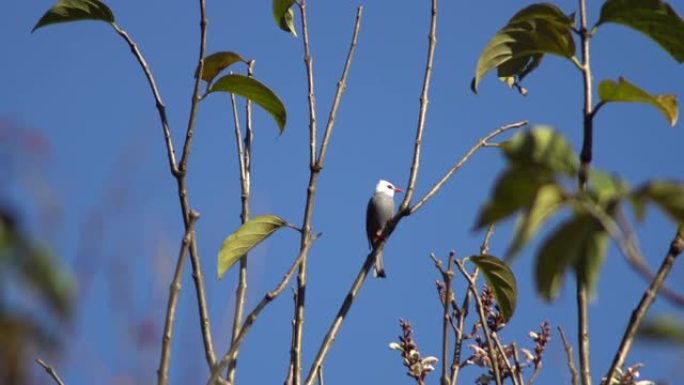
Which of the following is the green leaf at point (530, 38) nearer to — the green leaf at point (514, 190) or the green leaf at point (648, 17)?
the green leaf at point (648, 17)

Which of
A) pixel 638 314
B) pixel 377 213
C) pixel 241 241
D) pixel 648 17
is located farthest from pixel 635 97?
pixel 377 213

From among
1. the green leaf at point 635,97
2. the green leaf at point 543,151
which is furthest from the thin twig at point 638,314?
the green leaf at point 543,151

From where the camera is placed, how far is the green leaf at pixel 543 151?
1.24 m

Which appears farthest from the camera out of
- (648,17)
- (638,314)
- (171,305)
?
(648,17)

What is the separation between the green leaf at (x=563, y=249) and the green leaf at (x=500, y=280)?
1762 mm

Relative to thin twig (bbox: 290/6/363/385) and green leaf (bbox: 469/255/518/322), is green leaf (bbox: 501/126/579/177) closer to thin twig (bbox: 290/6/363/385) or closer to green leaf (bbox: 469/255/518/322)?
thin twig (bbox: 290/6/363/385)

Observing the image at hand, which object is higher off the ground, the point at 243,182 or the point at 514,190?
the point at 243,182

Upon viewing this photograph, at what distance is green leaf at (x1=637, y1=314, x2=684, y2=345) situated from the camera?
42.5 inches

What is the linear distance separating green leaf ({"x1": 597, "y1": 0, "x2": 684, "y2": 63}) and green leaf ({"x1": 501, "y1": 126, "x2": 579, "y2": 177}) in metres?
0.99

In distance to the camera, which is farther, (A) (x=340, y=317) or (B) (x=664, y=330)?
(A) (x=340, y=317)

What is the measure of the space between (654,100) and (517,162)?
0.76 m

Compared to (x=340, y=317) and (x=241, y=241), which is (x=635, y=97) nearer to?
(x=340, y=317)

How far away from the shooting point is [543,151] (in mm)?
1251

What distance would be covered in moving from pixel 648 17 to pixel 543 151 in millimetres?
1067
